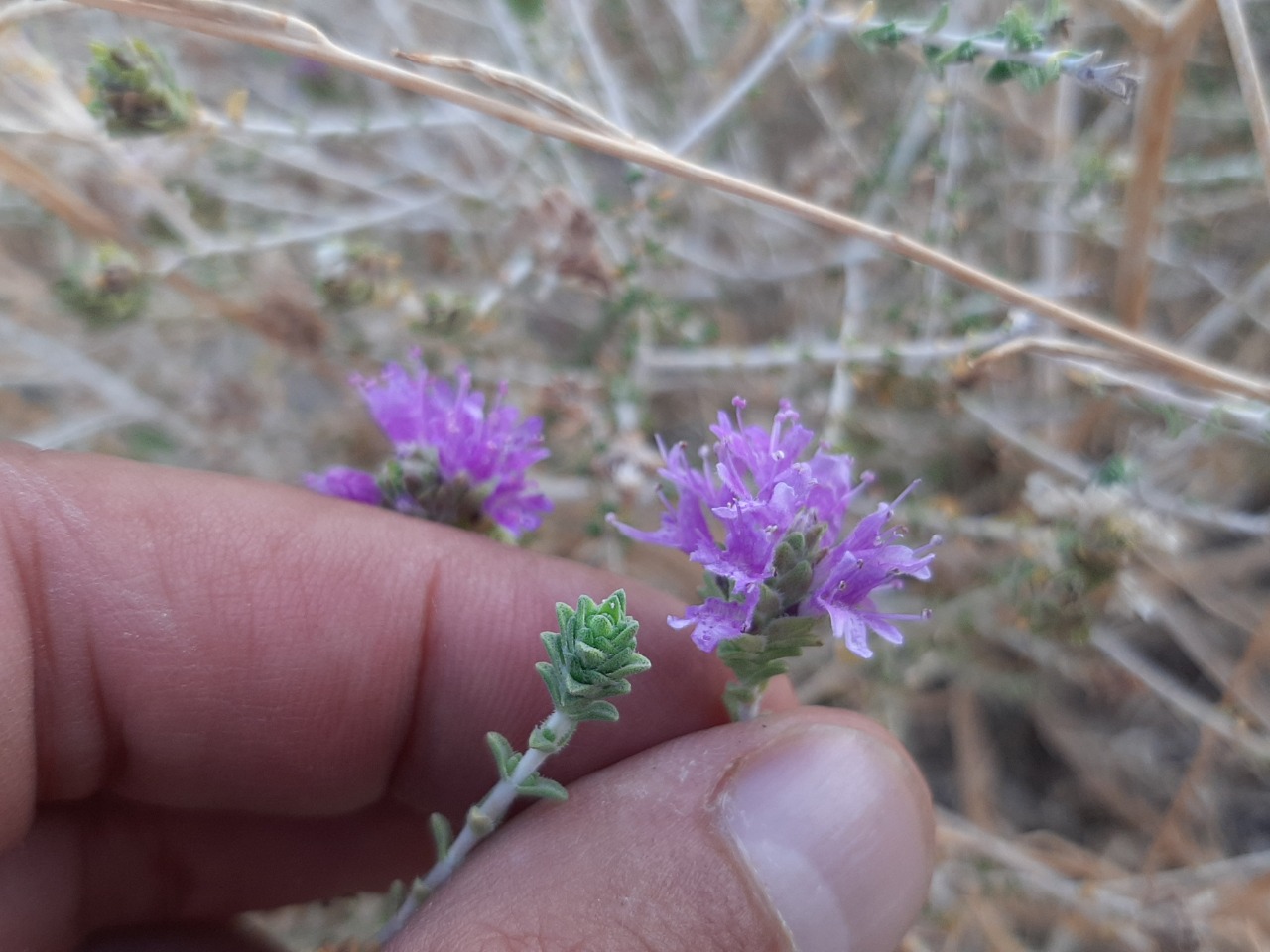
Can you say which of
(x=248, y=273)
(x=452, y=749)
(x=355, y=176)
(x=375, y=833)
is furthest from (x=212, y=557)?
(x=355, y=176)

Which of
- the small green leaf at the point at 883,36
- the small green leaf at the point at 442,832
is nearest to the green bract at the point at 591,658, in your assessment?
the small green leaf at the point at 442,832

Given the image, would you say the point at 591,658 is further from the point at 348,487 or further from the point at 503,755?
the point at 348,487

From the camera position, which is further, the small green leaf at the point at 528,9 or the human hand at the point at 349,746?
the small green leaf at the point at 528,9

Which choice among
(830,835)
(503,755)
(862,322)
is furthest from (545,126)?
(862,322)

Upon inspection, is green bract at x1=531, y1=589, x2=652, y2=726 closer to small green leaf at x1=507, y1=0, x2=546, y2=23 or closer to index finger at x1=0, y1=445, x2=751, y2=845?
index finger at x1=0, y1=445, x2=751, y2=845

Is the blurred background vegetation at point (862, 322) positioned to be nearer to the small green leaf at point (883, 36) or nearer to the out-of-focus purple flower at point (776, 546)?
the small green leaf at point (883, 36)

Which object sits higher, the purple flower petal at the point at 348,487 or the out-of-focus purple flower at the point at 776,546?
the out-of-focus purple flower at the point at 776,546

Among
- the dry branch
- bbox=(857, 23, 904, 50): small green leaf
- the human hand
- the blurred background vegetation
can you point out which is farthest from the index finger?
bbox=(857, 23, 904, 50): small green leaf
